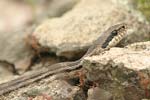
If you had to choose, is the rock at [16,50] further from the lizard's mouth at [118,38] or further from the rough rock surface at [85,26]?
the lizard's mouth at [118,38]

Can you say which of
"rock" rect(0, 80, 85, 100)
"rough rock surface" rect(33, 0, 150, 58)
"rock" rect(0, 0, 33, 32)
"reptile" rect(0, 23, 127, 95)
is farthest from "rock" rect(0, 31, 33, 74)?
"rock" rect(0, 0, 33, 32)

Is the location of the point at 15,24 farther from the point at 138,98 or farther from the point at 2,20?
the point at 138,98

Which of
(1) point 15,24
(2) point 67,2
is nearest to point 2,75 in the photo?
(2) point 67,2

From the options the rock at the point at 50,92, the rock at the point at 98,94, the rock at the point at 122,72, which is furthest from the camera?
the rock at the point at 50,92

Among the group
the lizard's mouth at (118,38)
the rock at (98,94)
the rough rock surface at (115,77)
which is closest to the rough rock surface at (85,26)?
the lizard's mouth at (118,38)

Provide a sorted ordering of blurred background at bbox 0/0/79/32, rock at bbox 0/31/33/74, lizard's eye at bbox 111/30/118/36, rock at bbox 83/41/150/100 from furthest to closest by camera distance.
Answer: blurred background at bbox 0/0/79/32
rock at bbox 0/31/33/74
lizard's eye at bbox 111/30/118/36
rock at bbox 83/41/150/100

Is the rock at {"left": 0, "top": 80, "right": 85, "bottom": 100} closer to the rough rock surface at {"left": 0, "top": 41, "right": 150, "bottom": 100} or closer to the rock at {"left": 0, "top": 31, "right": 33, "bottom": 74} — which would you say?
the rough rock surface at {"left": 0, "top": 41, "right": 150, "bottom": 100}
